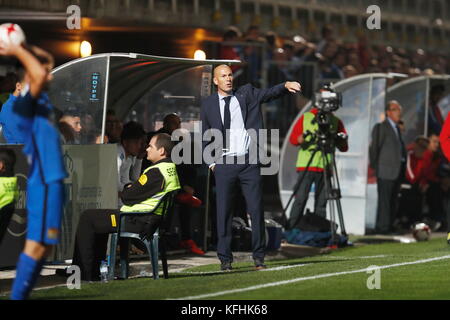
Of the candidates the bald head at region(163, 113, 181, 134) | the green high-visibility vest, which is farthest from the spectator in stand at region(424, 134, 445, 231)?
the green high-visibility vest

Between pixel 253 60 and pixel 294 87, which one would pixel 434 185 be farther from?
pixel 294 87

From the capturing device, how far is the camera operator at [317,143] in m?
17.6

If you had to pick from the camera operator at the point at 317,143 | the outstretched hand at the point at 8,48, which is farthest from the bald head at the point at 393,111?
the outstretched hand at the point at 8,48

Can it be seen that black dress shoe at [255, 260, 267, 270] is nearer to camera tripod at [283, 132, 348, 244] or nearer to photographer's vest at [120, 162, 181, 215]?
photographer's vest at [120, 162, 181, 215]

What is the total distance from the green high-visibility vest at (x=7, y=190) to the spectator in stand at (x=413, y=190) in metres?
11.0

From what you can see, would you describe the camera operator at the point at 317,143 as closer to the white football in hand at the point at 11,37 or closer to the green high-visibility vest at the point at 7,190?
the green high-visibility vest at the point at 7,190

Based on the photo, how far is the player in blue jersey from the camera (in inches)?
379

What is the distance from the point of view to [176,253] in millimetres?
16094

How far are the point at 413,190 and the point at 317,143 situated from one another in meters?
4.33

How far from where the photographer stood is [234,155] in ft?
44.8

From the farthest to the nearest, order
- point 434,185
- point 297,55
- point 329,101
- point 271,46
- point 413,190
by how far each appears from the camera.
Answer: point 297,55 → point 271,46 → point 434,185 → point 413,190 → point 329,101

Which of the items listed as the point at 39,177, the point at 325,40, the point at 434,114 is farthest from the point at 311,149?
the point at 39,177
